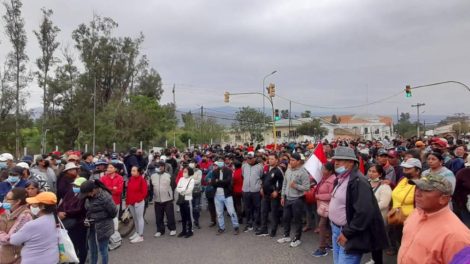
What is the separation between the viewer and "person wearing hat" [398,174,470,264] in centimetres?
257

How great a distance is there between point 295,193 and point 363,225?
424cm

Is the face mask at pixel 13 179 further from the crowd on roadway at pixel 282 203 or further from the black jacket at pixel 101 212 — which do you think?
the black jacket at pixel 101 212

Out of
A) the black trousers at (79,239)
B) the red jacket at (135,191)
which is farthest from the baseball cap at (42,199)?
the red jacket at (135,191)

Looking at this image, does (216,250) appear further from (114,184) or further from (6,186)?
(6,186)

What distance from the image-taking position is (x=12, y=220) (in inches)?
201

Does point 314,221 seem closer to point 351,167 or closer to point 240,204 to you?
point 240,204

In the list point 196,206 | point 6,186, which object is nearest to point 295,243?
point 196,206

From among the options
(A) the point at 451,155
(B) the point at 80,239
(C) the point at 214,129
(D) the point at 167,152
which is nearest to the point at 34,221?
(B) the point at 80,239

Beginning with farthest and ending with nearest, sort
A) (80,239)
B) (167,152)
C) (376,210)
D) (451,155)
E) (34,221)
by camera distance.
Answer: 1. (167,152)
2. (451,155)
3. (80,239)
4. (34,221)
5. (376,210)

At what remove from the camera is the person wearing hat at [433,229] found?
2.57 meters

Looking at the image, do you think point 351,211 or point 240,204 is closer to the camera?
point 351,211

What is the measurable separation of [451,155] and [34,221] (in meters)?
8.61

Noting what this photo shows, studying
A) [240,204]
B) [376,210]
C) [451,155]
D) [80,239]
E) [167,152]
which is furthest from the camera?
[167,152]

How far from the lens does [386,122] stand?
385ft
